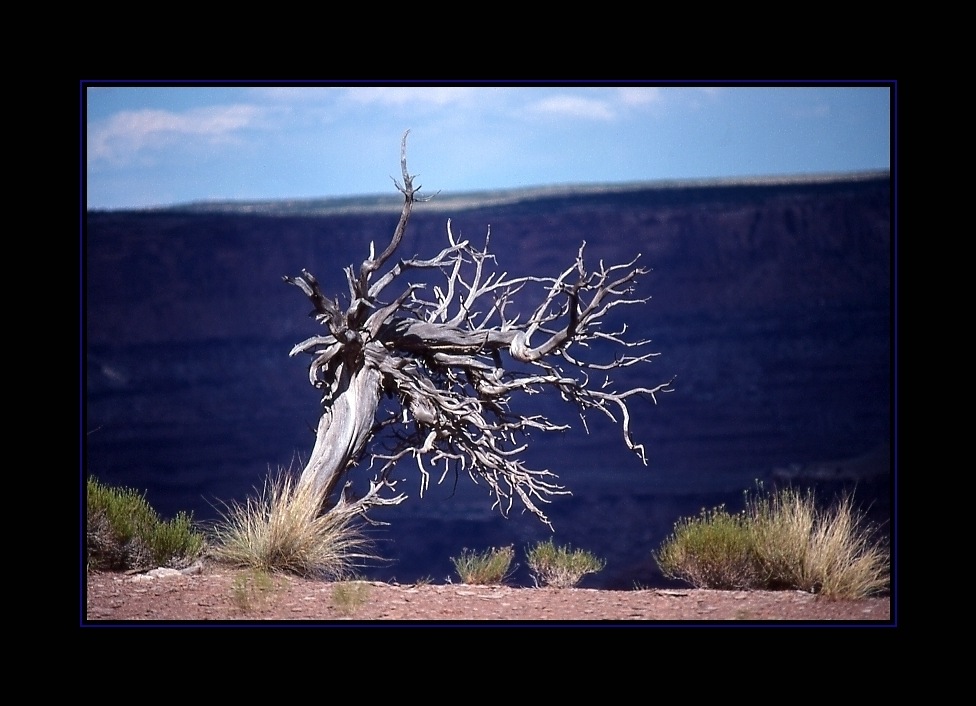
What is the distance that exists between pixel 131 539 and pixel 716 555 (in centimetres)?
392

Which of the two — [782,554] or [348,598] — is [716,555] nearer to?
[782,554]

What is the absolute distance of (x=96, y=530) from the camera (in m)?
8.62

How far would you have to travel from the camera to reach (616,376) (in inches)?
1582

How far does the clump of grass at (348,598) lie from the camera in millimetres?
7480

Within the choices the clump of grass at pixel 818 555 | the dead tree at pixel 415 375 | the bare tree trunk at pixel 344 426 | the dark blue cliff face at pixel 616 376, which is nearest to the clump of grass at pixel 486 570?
the dead tree at pixel 415 375

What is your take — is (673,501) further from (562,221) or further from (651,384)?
(562,221)

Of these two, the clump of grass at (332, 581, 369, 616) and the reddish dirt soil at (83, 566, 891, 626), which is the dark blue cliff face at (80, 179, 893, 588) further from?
the clump of grass at (332, 581, 369, 616)

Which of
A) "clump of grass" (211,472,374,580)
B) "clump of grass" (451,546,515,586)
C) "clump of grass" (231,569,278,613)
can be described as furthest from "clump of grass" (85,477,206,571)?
"clump of grass" (451,546,515,586)

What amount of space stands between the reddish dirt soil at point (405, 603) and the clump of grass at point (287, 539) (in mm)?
179

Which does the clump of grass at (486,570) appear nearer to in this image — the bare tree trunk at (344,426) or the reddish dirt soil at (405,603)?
the reddish dirt soil at (405,603)

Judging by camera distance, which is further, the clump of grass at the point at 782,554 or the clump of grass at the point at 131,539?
the clump of grass at the point at 131,539

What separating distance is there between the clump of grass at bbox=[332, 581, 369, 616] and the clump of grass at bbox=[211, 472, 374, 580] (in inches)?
19.8

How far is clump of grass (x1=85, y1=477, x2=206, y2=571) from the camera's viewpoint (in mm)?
8586

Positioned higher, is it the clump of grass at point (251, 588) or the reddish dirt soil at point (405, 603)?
the clump of grass at point (251, 588)
